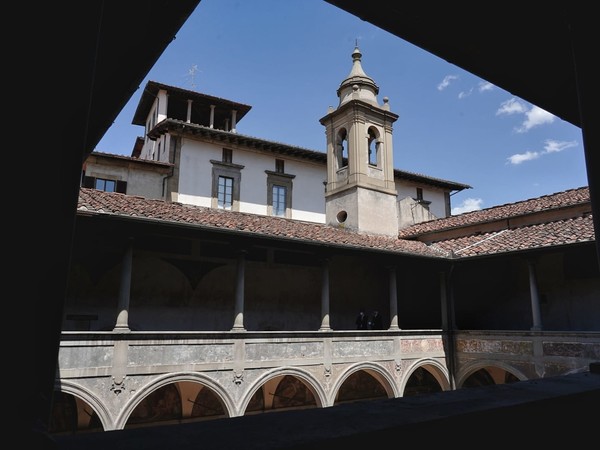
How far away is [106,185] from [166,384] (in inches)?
455

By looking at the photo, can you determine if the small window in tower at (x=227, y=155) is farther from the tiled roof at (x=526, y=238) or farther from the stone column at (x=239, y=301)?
the stone column at (x=239, y=301)

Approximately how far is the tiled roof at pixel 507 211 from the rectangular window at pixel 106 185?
12.9m

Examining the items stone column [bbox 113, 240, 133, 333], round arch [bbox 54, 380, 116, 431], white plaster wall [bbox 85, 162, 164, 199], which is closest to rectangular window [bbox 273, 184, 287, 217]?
white plaster wall [bbox 85, 162, 164, 199]

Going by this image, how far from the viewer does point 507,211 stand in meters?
18.4

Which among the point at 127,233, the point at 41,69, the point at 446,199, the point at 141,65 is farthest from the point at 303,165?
the point at 41,69

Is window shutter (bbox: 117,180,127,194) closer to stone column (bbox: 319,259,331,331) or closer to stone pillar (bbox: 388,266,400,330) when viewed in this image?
stone column (bbox: 319,259,331,331)

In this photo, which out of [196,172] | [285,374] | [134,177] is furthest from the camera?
[196,172]

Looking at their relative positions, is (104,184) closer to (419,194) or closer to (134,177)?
(134,177)

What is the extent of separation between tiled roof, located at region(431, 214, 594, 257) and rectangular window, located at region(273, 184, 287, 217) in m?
8.60

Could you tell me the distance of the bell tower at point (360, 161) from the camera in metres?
18.3

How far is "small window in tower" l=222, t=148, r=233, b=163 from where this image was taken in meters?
22.1

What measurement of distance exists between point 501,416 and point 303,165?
76.0 ft

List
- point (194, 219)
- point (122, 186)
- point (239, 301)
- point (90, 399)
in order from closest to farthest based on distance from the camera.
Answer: point (90, 399)
point (194, 219)
point (239, 301)
point (122, 186)

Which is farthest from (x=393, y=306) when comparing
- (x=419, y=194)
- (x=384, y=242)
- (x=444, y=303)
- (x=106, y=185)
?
(x=419, y=194)
